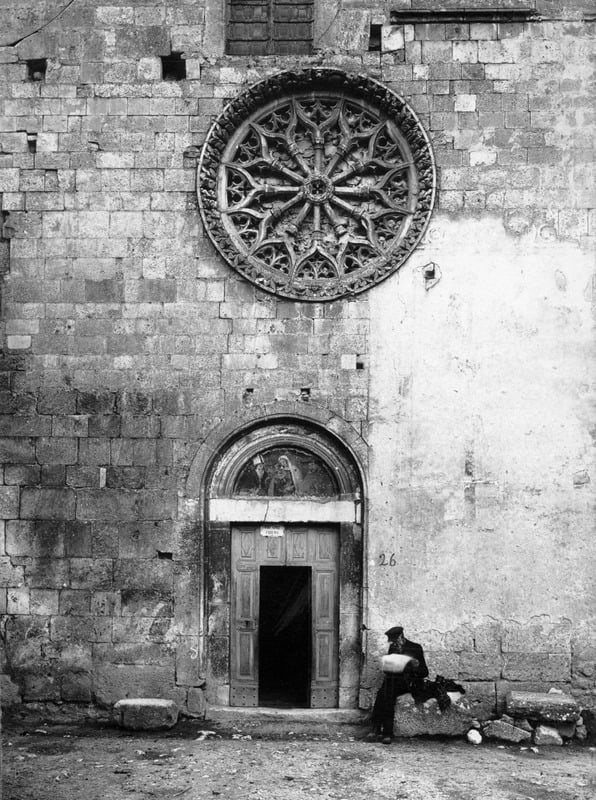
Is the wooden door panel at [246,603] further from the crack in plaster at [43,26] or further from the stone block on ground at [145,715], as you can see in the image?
the crack in plaster at [43,26]

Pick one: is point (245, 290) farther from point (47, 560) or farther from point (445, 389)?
point (47, 560)

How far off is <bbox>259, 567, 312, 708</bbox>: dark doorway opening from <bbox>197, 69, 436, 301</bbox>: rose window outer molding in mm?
3213

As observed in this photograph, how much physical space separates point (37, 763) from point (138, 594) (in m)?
2.03

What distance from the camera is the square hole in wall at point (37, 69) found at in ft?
34.4

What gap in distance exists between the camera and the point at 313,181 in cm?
1049

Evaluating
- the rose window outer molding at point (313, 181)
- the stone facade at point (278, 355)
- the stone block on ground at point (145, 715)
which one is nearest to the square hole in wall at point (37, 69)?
the stone facade at point (278, 355)

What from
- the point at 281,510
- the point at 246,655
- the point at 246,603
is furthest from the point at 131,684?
the point at 281,510

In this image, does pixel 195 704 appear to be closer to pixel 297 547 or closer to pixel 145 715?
pixel 145 715

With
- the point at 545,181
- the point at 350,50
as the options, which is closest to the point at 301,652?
the point at 545,181

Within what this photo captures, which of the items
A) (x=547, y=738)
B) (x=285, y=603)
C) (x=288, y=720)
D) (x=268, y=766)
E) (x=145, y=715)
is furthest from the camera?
(x=285, y=603)

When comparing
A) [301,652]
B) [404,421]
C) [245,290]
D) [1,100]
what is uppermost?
[1,100]

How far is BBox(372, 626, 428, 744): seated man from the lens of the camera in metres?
9.41

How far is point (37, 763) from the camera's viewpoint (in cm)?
867

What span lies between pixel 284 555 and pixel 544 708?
312cm
